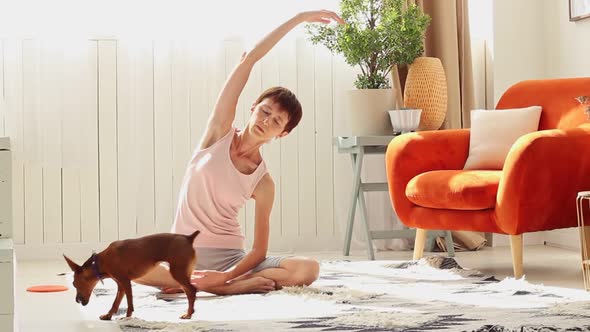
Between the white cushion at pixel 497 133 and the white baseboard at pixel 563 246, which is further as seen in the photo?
the white baseboard at pixel 563 246

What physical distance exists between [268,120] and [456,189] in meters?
0.98

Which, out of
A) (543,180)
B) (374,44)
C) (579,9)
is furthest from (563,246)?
(543,180)

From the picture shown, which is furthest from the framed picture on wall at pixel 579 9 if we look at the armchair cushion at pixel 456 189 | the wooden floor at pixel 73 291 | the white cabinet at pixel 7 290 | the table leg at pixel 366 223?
the white cabinet at pixel 7 290

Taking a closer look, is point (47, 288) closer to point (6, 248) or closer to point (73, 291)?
point (73, 291)

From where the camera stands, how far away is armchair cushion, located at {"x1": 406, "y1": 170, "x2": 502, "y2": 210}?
367 cm

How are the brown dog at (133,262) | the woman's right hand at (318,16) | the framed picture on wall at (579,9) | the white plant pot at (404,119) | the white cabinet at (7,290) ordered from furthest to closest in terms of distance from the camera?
the framed picture on wall at (579,9), the white plant pot at (404,119), the woman's right hand at (318,16), the brown dog at (133,262), the white cabinet at (7,290)

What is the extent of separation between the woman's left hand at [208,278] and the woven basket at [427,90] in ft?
6.96

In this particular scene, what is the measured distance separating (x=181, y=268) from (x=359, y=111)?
245 cm

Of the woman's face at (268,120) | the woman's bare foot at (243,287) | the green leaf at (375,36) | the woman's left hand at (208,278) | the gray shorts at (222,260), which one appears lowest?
the woman's bare foot at (243,287)

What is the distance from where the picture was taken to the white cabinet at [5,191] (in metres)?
2.14

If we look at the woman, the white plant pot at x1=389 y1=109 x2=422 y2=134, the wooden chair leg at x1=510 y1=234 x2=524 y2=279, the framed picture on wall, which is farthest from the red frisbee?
the framed picture on wall

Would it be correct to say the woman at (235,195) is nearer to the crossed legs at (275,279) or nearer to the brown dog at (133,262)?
the crossed legs at (275,279)

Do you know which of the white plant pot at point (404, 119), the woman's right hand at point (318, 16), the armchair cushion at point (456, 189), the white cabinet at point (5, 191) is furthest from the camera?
the white plant pot at point (404, 119)

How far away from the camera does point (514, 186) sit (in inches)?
140
